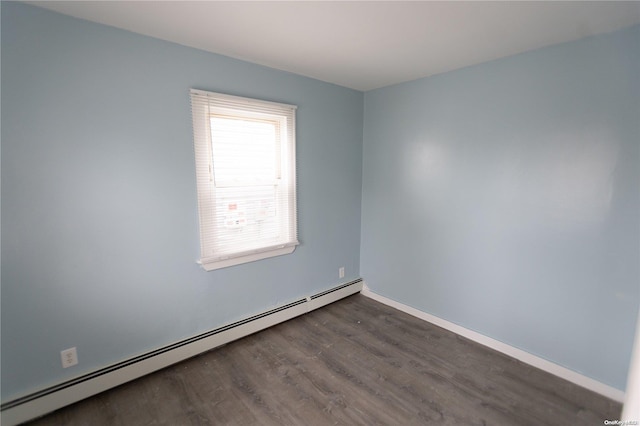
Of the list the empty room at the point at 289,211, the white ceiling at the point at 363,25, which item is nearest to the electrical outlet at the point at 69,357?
the empty room at the point at 289,211

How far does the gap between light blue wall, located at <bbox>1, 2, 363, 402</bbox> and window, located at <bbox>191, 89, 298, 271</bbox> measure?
0.32 feet

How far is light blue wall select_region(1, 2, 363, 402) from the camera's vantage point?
1.64m

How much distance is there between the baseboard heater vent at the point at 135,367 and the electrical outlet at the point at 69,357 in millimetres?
110

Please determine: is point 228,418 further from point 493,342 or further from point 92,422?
point 493,342

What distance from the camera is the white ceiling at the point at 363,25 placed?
5.21 feet

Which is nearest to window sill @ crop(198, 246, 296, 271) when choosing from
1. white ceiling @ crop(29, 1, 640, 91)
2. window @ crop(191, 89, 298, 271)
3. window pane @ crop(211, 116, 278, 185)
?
window @ crop(191, 89, 298, 271)

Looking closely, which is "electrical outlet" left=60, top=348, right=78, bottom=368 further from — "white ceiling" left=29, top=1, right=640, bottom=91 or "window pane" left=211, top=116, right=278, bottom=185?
"white ceiling" left=29, top=1, right=640, bottom=91

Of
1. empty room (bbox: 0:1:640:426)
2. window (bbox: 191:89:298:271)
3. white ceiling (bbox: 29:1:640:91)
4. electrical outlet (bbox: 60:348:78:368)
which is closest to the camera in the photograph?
white ceiling (bbox: 29:1:640:91)

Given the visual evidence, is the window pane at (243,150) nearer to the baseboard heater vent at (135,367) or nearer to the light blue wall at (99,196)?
the light blue wall at (99,196)

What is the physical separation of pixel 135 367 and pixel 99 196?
1251 mm

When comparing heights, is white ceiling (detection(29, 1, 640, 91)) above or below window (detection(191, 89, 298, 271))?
above

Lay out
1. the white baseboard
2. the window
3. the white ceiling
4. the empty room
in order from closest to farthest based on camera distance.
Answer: the white ceiling < the empty room < the white baseboard < the window

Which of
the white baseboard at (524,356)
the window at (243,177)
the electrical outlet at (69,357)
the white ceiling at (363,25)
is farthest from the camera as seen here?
the window at (243,177)

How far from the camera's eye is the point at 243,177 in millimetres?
2500
